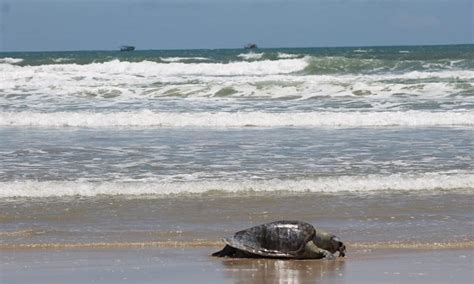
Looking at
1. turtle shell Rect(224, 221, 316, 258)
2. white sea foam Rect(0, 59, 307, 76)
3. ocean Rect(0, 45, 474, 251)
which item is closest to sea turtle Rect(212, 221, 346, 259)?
turtle shell Rect(224, 221, 316, 258)

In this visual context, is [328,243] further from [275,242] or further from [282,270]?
[282,270]

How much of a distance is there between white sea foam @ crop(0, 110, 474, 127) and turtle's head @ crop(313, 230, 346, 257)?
898 cm

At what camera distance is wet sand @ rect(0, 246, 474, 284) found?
5879mm

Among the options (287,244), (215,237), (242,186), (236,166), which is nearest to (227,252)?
(287,244)

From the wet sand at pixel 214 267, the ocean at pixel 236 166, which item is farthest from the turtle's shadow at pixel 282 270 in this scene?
the ocean at pixel 236 166

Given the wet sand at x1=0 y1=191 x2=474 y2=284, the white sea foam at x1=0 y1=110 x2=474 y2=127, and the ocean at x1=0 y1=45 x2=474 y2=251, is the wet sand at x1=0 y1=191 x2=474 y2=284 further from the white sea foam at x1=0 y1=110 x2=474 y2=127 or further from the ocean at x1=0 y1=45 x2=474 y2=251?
the white sea foam at x1=0 y1=110 x2=474 y2=127

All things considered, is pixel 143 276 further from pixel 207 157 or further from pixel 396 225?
pixel 207 157

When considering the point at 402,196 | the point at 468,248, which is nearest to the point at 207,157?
the point at 402,196

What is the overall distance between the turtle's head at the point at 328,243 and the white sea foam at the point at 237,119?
898cm

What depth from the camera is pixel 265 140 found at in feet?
43.6

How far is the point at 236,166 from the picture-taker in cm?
1055

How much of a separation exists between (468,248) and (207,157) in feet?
16.9

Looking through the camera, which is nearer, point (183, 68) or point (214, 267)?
point (214, 267)

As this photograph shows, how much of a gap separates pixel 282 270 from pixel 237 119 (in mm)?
10094
